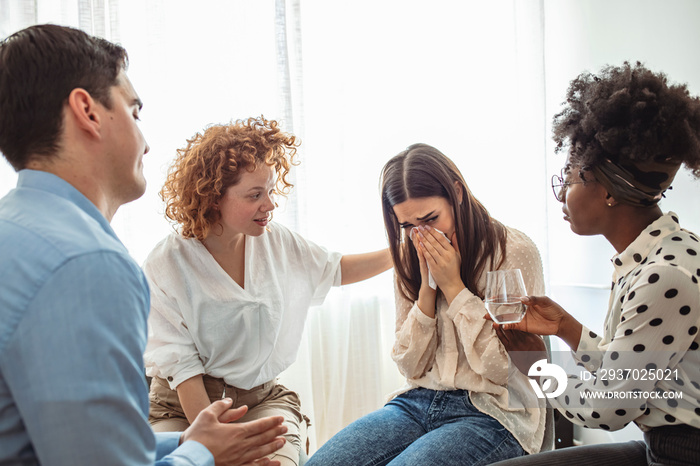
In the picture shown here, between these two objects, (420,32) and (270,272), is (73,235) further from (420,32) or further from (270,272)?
(420,32)

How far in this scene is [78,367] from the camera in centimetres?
68

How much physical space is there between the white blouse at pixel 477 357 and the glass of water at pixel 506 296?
0.88 feet

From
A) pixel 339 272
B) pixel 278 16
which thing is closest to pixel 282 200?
pixel 339 272

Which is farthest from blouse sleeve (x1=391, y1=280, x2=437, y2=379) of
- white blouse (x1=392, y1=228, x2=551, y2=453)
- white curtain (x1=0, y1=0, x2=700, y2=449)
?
white curtain (x1=0, y1=0, x2=700, y2=449)

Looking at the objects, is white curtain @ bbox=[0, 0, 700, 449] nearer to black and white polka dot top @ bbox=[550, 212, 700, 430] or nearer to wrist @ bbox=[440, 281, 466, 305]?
wrist @ bbox=[440, 281, 466, 305]

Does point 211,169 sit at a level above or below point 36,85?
below

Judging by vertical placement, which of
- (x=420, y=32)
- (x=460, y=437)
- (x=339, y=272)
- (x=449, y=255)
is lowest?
(x=460, y=437)

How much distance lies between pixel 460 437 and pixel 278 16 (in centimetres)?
204

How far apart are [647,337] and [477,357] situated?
53 cm

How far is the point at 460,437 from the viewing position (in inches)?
54.1

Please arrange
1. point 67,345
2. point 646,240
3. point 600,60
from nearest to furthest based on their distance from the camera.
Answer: point 67,345 → point 646,240 → point 600,60

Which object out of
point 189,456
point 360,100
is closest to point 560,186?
point 189,456

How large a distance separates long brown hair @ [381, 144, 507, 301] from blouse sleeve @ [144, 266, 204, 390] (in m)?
0.72

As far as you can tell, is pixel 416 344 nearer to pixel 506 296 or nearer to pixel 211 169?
pixel 506 296
